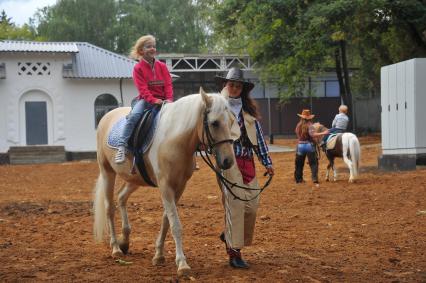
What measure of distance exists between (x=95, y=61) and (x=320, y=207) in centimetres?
1964

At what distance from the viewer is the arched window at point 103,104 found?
2802cm

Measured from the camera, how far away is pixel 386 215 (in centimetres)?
965

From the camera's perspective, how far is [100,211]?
7551mm

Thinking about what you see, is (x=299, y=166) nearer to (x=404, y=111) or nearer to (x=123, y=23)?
(x=404, y=111)

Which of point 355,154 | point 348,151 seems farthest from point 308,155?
point 355,154

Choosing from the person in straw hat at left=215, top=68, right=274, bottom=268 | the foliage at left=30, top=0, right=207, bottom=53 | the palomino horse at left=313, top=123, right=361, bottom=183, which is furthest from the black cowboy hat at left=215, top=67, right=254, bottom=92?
the foliage at left=30, top=0, right=207, bottom=53

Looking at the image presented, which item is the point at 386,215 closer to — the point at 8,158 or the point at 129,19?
the point at 8,158

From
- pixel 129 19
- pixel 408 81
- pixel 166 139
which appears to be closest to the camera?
pixel 166 139

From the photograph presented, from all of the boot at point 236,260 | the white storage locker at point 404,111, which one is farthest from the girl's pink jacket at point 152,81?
the white storage locker at point 404,111

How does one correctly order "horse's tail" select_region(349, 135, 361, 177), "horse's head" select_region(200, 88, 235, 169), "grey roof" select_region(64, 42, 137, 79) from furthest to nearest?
"grey roof" select_region(64, 42, 137, 79)
"horse's tail" select_region(349, 135, 361, 177)
"horse's head" select_region(200, 88, 235, 169)

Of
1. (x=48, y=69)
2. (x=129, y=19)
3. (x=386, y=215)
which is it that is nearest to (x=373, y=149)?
(x=48, y=69)

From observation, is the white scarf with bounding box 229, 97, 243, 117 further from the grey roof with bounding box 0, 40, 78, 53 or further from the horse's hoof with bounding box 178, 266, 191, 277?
the grey roof with bounding box 0, 40, 78, 53

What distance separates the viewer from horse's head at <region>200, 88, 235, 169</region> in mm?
5379

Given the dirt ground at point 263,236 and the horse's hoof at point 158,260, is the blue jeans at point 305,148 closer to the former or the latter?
the dirt ground at point 263,236
